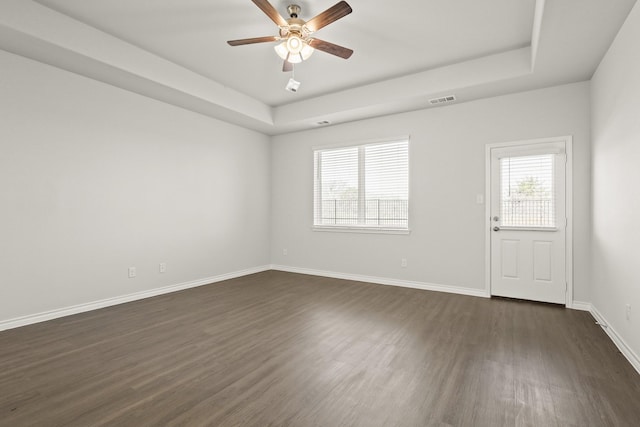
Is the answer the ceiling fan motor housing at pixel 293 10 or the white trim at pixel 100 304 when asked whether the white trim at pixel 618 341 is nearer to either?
the ceiling fan motor housing at pixel 293 10

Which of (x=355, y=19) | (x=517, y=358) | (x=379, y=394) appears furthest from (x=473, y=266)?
(x=355, y=19)

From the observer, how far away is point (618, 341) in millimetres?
2730

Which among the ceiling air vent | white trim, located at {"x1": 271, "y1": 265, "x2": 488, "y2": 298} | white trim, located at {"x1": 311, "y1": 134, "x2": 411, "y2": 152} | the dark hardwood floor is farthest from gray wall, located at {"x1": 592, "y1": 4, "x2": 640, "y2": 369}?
white trim, located at {"x1": 311, "y1": 134, "x2": 411, "y2": 152}

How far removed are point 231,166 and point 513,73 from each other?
433 centimetres

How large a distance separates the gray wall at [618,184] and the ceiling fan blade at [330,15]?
2144mm

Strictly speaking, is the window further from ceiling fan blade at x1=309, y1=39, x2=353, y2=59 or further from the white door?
ceiling fan blade at x1=309, y1=39, x2=353, y2=59

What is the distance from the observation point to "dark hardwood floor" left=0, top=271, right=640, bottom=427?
1.83m

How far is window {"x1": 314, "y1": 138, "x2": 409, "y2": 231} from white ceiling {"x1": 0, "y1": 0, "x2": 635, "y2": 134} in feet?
2.57

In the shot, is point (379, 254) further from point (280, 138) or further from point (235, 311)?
point (280, 138)

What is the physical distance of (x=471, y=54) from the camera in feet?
12.3

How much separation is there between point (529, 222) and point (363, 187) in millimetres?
2456

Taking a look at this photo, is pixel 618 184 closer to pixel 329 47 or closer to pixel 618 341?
pixel 618 341

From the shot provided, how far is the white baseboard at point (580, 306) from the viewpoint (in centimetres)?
376

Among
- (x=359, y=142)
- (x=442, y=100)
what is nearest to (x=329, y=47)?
(x=442, y=100)
